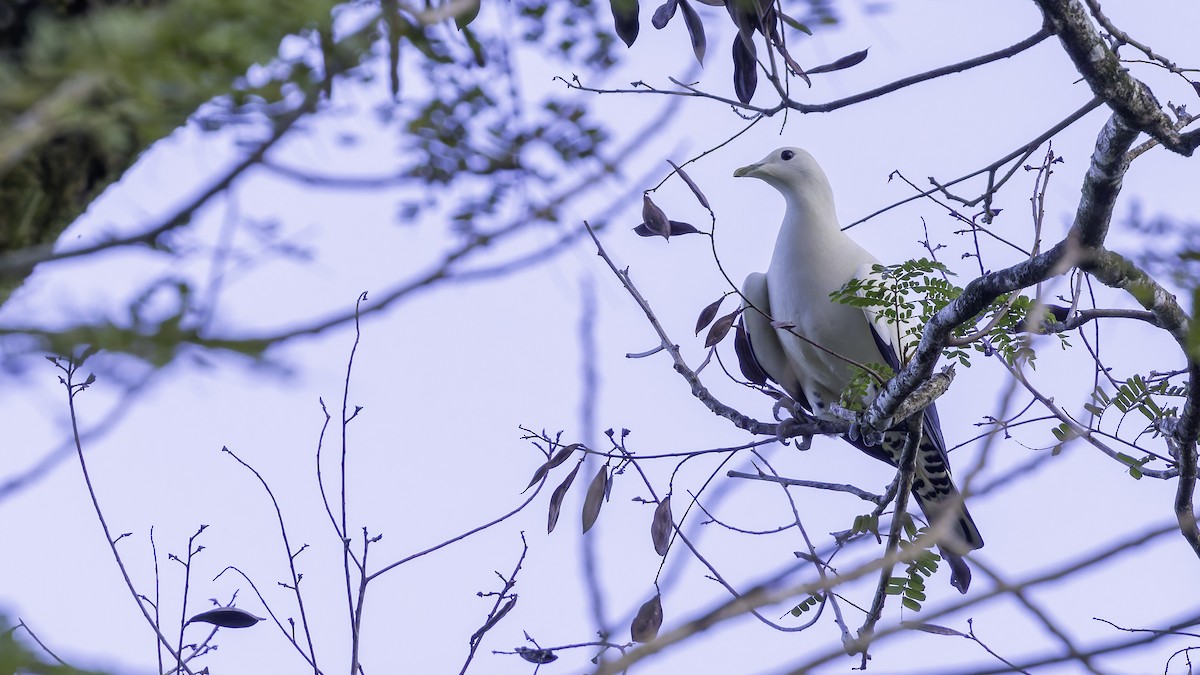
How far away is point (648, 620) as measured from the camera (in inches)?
89.7

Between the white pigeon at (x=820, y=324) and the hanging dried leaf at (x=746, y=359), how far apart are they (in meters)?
0.09

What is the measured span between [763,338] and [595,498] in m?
1.29

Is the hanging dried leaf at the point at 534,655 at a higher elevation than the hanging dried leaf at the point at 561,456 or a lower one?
lower

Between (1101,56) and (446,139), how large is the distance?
4.17 feet

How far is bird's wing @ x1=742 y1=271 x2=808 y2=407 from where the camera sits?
3.52 metres

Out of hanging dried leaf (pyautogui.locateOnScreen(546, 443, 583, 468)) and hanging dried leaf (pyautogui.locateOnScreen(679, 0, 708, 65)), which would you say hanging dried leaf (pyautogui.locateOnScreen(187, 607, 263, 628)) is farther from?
hanging dried leaf (pyautogui.locateOnScreen(679, 0, 708, 65))

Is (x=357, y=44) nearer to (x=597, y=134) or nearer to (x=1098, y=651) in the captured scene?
(x=597, y=134)

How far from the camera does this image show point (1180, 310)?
2037 millimetres

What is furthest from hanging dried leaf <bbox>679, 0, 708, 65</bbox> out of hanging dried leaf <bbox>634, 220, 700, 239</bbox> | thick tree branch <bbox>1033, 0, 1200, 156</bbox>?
thick tree branch <bbox>1033, 0, 1200, 156</bbox>

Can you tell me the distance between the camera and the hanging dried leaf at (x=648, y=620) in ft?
7.40

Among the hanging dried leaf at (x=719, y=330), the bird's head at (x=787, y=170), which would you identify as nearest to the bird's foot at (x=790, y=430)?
the hanging dried leaf at (x=719, y=330)

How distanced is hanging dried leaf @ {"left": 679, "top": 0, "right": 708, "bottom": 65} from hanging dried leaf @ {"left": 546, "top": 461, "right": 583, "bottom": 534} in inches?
36.0

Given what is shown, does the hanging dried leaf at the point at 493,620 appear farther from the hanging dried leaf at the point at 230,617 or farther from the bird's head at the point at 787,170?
the bird's head at the point at 787,170

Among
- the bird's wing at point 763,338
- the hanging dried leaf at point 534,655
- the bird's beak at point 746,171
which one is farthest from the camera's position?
the bird's beak at point 746,171
